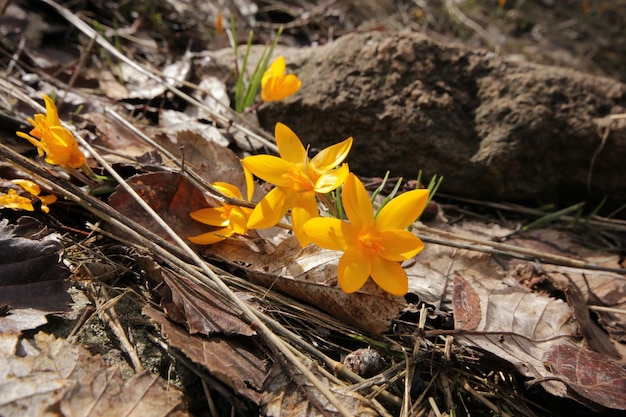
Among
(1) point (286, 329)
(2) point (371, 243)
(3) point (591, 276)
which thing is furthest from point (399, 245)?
(3) point (591, 276)

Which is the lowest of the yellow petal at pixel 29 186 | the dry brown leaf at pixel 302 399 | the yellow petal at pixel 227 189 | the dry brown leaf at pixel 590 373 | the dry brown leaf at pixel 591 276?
the dry brown leaf at pixel 591 276

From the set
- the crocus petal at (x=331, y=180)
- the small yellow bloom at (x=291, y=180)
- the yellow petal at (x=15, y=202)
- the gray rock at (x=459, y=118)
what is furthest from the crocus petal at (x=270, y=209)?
the gray rock at (x=459, y=118)

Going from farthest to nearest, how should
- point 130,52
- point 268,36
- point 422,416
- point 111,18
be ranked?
1. point 268,36
2. point 111,18
3. point 130,52
4. point 422,416

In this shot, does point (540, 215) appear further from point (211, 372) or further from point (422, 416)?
point (211, 372)

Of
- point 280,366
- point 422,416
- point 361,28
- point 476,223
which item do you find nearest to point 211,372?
point 280,366

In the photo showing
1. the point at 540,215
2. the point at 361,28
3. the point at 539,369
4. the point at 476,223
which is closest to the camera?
the point at 539,369

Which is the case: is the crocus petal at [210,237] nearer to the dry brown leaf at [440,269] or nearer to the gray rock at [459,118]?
the dry brown leaf at [440,269]
